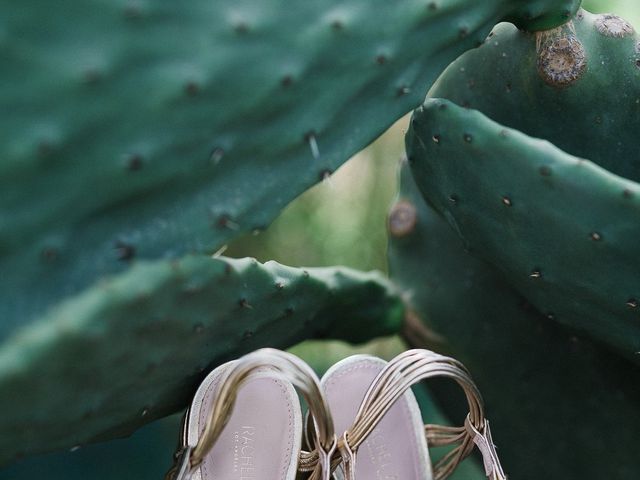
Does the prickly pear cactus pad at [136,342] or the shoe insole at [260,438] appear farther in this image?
the shoe insole at [260,438]

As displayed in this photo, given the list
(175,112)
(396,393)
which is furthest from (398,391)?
(175,112)

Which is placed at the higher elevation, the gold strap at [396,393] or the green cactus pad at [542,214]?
the green cactus pad at [542,214]

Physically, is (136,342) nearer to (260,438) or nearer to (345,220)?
(260,438)

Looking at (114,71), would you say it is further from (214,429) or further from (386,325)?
(386,325)

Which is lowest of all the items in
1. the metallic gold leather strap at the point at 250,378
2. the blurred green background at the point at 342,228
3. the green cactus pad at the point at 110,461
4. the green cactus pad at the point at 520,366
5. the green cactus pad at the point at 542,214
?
the blurred green background at the point at 342,228

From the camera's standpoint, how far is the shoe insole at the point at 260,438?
36.0 inches

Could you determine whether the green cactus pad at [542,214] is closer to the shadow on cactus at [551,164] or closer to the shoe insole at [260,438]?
the shadow on cactus at [551,164]

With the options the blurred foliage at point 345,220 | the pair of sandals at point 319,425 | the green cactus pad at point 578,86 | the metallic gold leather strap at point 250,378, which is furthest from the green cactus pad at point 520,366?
the blurred foliage at point 345,220

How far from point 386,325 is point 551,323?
9.3 inches

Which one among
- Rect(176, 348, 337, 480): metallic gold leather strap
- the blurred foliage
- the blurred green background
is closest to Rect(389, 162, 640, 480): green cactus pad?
Rect(176, 348, 337, 480): metallic gold leather strap

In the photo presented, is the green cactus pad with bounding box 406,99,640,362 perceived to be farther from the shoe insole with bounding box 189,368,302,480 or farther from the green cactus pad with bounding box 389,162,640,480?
the shoe insole with bounding box 189,368,302,480

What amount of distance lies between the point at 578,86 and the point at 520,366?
38 cm

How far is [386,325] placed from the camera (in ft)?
3.89

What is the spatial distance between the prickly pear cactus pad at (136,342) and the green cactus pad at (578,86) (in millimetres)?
326
